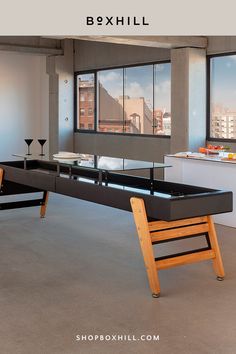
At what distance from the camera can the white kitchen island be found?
226 inches

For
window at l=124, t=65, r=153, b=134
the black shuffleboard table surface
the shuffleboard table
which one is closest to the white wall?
window at l=124, t=65, r=153, b=134

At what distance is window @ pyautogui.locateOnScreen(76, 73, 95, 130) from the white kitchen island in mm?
4668

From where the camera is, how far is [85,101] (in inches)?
431

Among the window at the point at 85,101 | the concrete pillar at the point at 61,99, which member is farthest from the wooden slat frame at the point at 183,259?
the concrete pillar at the point at 61,99

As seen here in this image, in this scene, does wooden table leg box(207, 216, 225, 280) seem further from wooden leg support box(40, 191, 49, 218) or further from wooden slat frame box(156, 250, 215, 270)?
wooden leg support box(40, 191, 49, 218)

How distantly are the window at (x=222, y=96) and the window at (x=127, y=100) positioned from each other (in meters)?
0.97

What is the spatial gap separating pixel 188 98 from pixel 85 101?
3.50 metres

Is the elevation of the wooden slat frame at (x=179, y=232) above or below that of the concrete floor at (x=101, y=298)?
above

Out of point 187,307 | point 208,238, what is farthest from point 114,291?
point 208,238

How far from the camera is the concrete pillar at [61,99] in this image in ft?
35.5

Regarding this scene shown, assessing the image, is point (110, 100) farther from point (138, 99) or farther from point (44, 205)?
point (44, 205)

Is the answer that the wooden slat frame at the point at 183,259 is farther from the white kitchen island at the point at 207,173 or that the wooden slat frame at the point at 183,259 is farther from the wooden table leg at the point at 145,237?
the white kitchen island at the point at 207,173

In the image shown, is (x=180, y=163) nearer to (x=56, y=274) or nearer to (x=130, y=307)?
(x=56, y=274)

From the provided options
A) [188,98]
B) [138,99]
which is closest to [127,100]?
[138,99]
